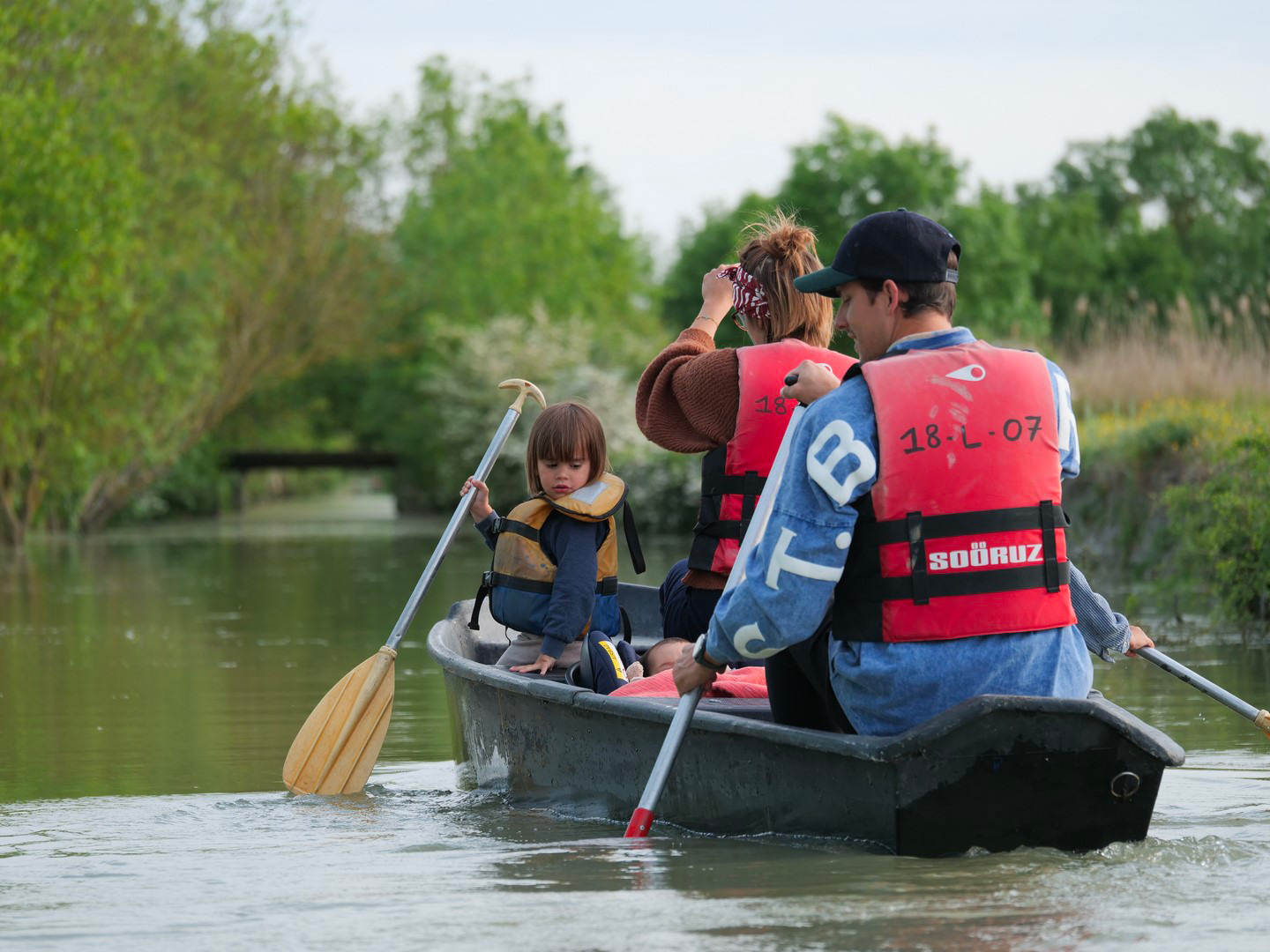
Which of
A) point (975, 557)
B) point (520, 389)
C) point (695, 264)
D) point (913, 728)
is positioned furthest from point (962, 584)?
point (695, 264)

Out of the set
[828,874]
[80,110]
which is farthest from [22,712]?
[80,110]

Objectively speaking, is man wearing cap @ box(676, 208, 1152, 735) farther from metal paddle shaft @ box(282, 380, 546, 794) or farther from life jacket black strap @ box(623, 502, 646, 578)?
metal paddle shaft @ box(282, 380, 546, 794)

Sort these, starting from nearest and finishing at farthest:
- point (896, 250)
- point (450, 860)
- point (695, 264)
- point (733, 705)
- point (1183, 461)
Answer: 1. point (896, 250)
2. point (450, 860)
3. point (733, 705)
4. point (1183, 461)
5. point (695, 264)

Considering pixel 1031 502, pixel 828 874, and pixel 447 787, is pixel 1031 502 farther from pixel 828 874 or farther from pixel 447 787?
pixel 447 787

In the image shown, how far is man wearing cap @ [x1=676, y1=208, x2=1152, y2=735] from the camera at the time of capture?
395cm

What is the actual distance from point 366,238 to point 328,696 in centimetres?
3787

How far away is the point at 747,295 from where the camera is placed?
5.37 meters

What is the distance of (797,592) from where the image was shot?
13.0ft

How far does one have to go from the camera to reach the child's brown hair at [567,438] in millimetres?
6012

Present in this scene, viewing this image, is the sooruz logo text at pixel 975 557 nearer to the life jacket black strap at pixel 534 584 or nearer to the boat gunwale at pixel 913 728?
the boat gunwale at pixel 913 728

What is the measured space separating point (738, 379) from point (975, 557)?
139cm

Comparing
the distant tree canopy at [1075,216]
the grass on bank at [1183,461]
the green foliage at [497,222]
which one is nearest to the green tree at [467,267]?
the green foliage at [497,222]

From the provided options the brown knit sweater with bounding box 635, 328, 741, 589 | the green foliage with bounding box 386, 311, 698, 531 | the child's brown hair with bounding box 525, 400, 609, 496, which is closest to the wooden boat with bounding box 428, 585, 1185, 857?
the brown knit sweater with bounding box 635, 328, 741, 589

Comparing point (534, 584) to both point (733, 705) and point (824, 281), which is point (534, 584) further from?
point (824, 281)
